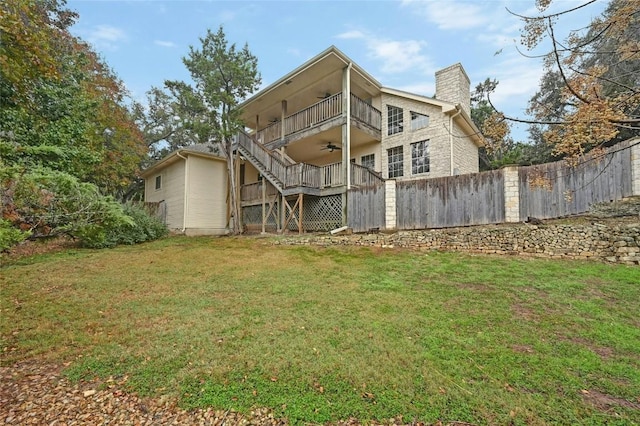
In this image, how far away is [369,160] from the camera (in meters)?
14.3

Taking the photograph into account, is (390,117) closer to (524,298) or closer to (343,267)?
(343,267)

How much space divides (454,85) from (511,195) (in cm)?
709

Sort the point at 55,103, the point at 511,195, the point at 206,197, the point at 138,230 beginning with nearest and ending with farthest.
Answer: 1. the point at 511,195
2. the point at 55,103
3. the point at 138,230
4. the point at 206,197

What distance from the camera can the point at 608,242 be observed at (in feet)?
21.0

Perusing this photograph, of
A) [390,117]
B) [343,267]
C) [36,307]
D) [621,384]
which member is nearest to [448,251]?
[343,267]

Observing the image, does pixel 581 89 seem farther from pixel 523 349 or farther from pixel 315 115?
pixel 315 115

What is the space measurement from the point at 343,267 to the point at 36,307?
579cm

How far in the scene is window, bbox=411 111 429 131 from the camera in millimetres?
12406

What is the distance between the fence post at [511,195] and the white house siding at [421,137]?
11.5ft

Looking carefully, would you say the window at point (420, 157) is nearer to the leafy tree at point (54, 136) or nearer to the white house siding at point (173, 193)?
the leafy tree at point (54, 136)

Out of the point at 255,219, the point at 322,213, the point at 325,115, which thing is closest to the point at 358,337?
the point at 322,213

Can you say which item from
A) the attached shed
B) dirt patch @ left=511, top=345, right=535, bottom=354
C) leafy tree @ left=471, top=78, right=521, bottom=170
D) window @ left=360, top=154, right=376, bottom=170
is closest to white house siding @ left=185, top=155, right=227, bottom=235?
the attached shed

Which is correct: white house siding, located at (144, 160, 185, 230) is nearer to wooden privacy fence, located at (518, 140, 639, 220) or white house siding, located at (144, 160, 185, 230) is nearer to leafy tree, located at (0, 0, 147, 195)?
leafy tree, located at (0, 0, 147, 195)

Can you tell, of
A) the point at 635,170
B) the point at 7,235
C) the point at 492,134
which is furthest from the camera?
the point at 635,170
